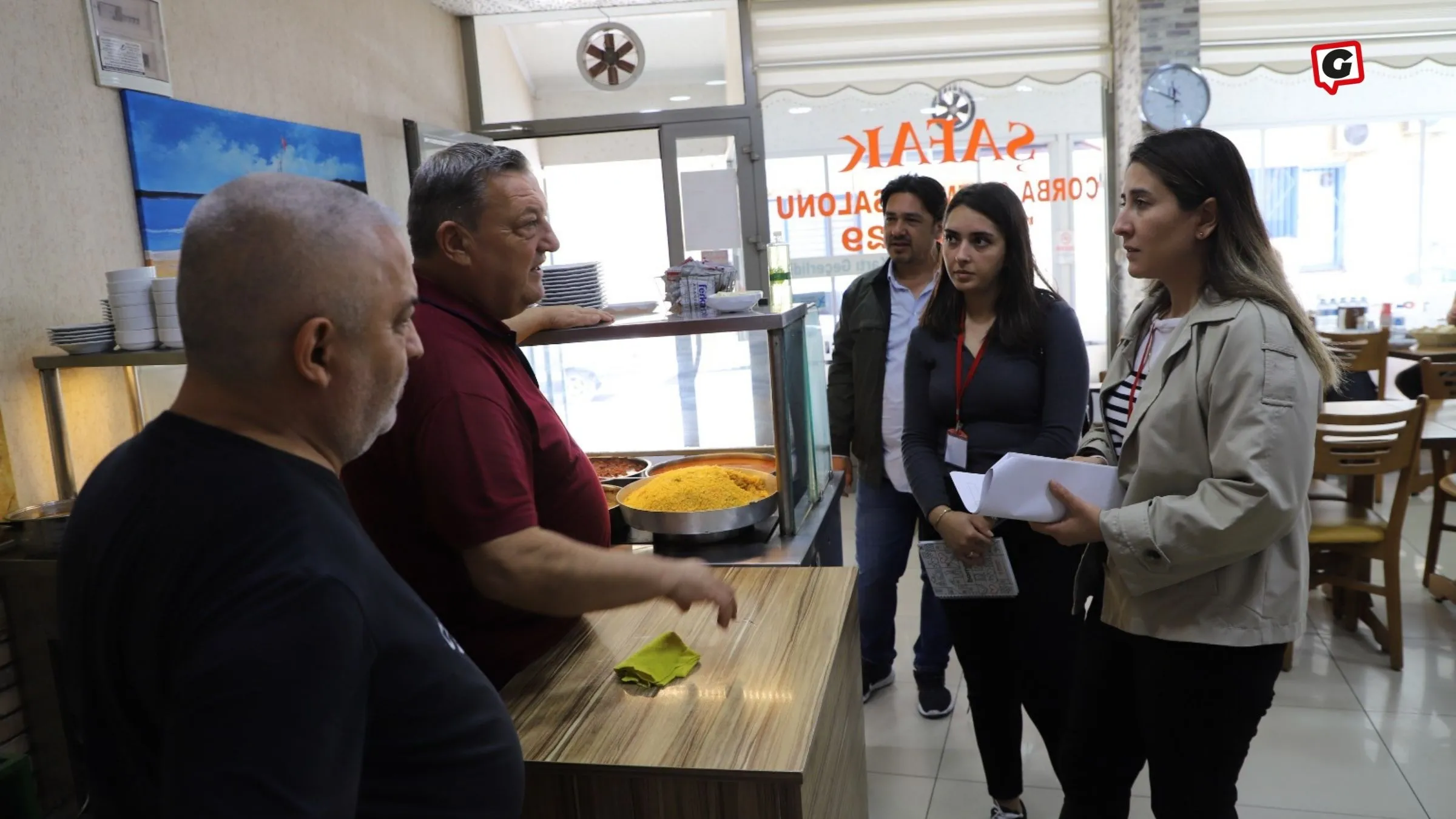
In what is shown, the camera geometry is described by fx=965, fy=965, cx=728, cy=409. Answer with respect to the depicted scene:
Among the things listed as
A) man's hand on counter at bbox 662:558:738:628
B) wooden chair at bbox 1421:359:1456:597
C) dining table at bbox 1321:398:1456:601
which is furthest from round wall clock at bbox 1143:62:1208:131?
man's hand on counter at bbox 662:558:738:628

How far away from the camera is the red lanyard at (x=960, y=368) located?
226 centimetres

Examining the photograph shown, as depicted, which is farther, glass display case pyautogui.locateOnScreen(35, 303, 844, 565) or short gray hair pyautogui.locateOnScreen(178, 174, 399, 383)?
glass display case pyautogui.locateOnScreen(35, 303, 844, 565)

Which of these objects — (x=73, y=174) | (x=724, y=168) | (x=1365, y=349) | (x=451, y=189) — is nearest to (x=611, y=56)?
(x=724, y=168)

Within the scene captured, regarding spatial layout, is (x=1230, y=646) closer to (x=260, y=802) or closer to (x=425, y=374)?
(x=425, y=374)

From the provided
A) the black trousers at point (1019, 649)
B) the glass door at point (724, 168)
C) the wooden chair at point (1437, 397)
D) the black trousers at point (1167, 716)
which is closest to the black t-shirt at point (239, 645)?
the black trousers at point (1167, 716)

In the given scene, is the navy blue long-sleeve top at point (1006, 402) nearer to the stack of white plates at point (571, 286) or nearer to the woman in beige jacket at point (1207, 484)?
the woman in beige jacket at point (1207, 484)

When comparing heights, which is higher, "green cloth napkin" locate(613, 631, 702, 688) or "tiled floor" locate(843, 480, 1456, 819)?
"green cloth napkin" locate(613, 631, 702, 688)

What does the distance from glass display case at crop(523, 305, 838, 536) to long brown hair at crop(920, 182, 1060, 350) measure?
1.13ft

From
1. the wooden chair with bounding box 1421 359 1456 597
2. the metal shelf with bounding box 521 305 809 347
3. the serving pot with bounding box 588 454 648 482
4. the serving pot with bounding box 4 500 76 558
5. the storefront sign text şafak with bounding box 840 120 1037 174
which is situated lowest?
the wooden chair with bounding box 1421 359 1456 597

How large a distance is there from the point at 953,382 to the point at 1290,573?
35.4 inches

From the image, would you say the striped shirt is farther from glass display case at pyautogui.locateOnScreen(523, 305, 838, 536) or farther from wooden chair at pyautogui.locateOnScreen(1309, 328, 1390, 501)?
wooden chair at pyautogui.locateOnScreen(1309, 328, 1390, 501)

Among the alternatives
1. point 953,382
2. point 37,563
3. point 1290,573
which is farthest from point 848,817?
point 37,563

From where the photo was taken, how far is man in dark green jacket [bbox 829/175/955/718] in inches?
114

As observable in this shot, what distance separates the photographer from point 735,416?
8.64ft
